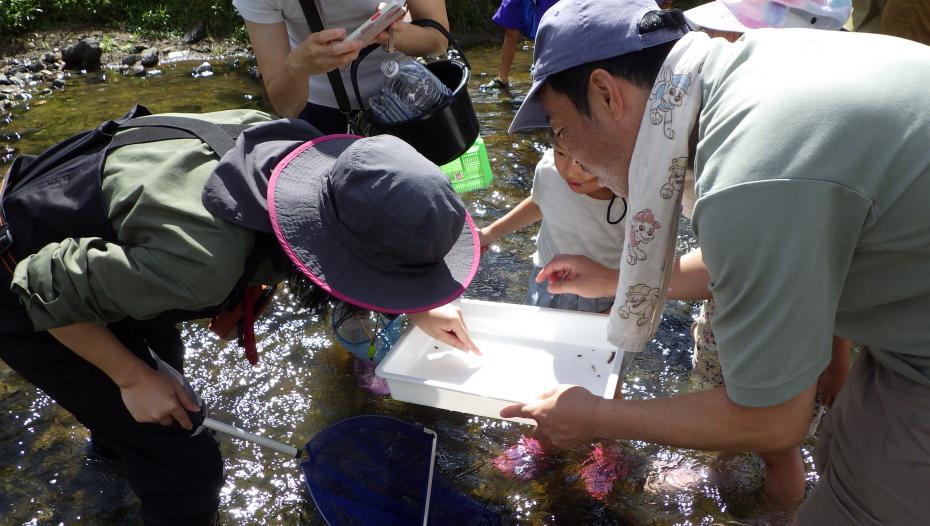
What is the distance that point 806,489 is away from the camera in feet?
7.82

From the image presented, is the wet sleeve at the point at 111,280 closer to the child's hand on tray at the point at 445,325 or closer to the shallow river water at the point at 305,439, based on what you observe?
the child's hand on tray at the point at 445,325

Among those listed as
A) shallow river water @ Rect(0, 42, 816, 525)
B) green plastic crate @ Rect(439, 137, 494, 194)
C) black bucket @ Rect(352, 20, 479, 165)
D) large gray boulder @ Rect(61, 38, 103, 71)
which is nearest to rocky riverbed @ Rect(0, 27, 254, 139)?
large gray boulder @ Rect(61, 38, 103, 71)

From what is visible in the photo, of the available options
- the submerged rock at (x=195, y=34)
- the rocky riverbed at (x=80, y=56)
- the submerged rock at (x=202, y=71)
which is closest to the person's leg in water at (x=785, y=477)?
the rocky riverbed at (x=80, y=56)

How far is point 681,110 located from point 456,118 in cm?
122

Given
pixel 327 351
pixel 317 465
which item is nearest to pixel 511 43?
pixel 327 351

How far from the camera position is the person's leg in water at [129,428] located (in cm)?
186

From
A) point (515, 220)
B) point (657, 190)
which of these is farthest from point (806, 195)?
point (515, 220)

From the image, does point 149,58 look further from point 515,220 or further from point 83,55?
point 515,220

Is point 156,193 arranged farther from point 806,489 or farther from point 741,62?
point 806,489

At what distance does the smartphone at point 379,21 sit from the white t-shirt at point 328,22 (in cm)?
18

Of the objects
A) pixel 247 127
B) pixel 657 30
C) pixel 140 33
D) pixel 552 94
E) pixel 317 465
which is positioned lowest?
pixel 140 33

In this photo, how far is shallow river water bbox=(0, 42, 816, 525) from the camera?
7.77 feet

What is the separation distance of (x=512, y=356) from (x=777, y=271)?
1.45 meters

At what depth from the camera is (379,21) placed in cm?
231
